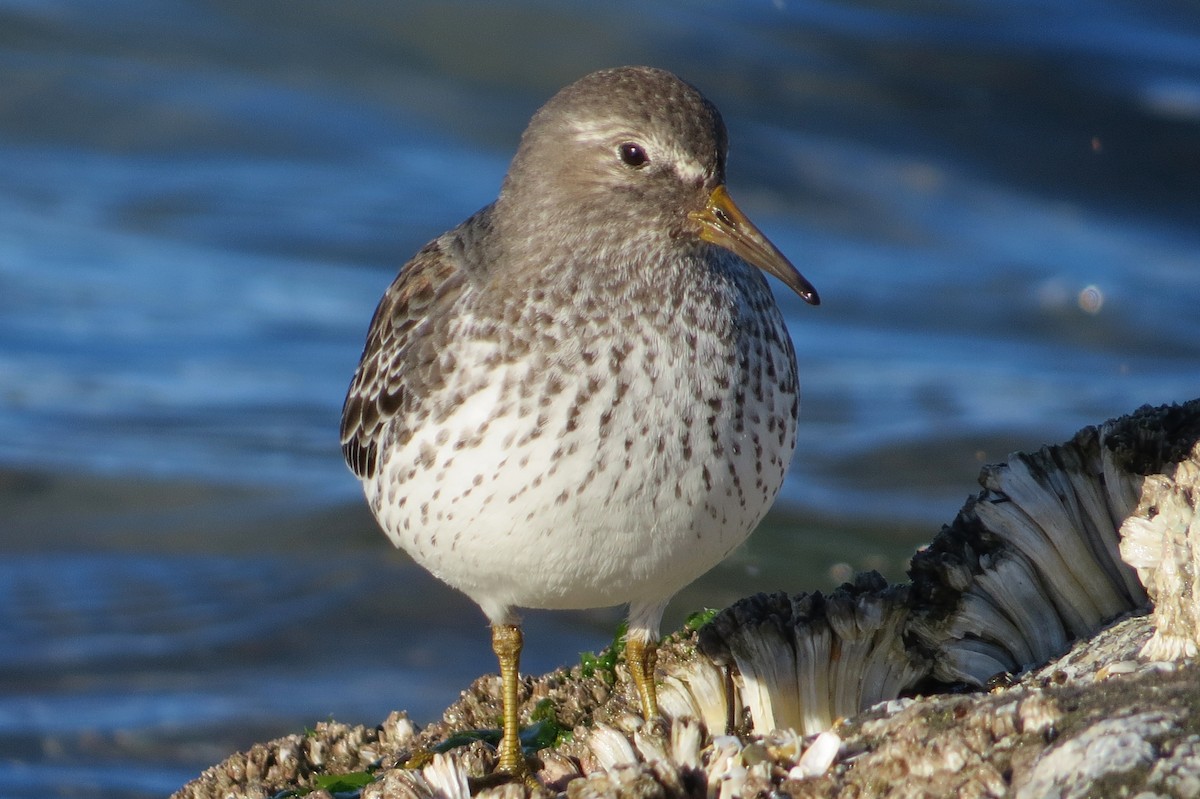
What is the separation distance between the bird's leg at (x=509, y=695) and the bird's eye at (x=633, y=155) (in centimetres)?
172

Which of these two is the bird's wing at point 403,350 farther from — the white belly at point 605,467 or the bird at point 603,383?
the white belly at point 605,467

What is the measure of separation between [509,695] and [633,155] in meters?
1.89

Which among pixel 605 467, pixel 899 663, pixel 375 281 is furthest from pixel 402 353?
pixel 375 281

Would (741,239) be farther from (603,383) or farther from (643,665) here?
(643,665)

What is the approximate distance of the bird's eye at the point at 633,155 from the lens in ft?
16.9

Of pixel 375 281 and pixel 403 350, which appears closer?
pixel 403 350

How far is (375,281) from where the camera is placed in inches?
585

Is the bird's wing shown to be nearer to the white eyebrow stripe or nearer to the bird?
the bird

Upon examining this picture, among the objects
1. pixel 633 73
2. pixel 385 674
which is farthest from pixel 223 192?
pixel 633 73

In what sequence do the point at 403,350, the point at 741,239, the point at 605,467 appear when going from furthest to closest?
the point at 403,350 < the point at 741,239 < the point at 605,467

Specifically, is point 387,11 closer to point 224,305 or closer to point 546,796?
point 224,305

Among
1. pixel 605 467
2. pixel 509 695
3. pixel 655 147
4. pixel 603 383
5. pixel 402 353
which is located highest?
pixel 655 147

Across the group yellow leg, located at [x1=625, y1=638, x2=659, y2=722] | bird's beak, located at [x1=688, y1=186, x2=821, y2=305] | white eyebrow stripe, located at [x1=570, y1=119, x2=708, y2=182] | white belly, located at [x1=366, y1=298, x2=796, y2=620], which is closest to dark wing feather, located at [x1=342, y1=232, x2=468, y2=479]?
white belly, located at [x1=366, y1=298, x2=796, y2=620]

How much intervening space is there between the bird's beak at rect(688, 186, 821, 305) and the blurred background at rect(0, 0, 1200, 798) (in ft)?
16.3
